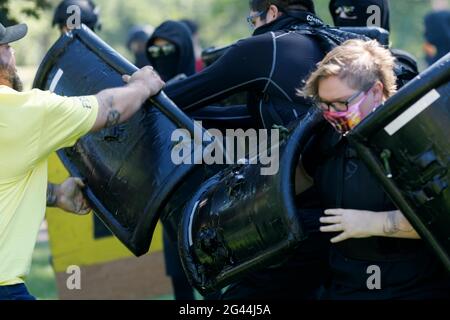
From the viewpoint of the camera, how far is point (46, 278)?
10.5 m

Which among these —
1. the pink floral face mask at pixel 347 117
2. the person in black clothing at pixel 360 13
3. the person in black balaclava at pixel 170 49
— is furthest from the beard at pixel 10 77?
the person in black balaclava at pixel 170 49

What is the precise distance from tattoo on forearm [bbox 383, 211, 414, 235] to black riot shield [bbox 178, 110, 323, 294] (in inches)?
12.8

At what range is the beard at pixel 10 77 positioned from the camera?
4.41 metres

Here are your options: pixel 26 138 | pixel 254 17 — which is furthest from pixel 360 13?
pixel 26 138

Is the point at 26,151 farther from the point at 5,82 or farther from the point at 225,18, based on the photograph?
the point at 225,18

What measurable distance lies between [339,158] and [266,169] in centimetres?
31

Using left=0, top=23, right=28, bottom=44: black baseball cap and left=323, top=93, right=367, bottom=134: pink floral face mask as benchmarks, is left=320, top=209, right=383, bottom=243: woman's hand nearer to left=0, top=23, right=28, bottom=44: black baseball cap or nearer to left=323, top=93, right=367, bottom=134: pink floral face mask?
left=323, top=93, right=367, bottom=134: pink floral face mask

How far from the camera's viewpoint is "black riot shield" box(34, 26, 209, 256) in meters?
4.73

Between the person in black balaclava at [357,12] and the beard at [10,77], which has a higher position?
the person in black balaclava at [357,12]

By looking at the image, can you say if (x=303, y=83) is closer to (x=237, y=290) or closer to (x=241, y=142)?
(x=241, y=142)

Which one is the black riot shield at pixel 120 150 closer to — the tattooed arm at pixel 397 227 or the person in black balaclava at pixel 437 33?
the tattooed arm at pixel 397 227

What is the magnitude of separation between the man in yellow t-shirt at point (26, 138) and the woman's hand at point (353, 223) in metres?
1.04
